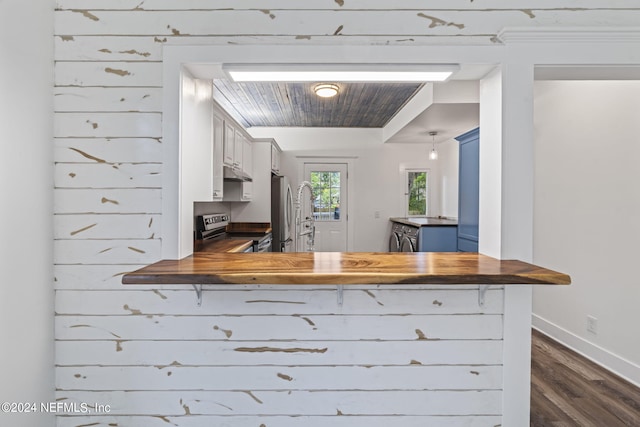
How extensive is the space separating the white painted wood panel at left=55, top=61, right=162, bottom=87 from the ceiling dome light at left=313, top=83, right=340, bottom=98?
2.08 m

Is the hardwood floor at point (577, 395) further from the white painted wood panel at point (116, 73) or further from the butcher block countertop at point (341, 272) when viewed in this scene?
the white painted wood panel at point (116, 73)

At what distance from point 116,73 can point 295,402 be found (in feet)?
6.01

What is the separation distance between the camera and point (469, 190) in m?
2.66

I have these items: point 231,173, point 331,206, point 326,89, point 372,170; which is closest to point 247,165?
point 231,173

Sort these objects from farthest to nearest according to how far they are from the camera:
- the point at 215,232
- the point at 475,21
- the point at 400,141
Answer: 1. the point at 400,141
2. the point at 215,232
3. the point at 475,21

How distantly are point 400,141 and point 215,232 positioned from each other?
3298mm

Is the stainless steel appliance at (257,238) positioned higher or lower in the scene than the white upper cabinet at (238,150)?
lower

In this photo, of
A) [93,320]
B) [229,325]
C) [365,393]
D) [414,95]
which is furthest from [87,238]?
[414,95]

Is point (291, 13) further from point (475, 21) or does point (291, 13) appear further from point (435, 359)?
point (435, 359)

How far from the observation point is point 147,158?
1.58 m

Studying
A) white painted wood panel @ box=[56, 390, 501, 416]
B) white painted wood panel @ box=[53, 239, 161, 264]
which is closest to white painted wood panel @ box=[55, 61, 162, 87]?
white painted wood panel @ box=[53, 239, 161, 264]

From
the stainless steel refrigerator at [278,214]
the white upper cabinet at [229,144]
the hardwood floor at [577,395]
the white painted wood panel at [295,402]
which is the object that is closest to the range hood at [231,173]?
the white upper cabinet at [229,144]

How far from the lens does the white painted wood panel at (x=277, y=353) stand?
1.59 m

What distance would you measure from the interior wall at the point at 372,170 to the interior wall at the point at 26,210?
13.4ft
